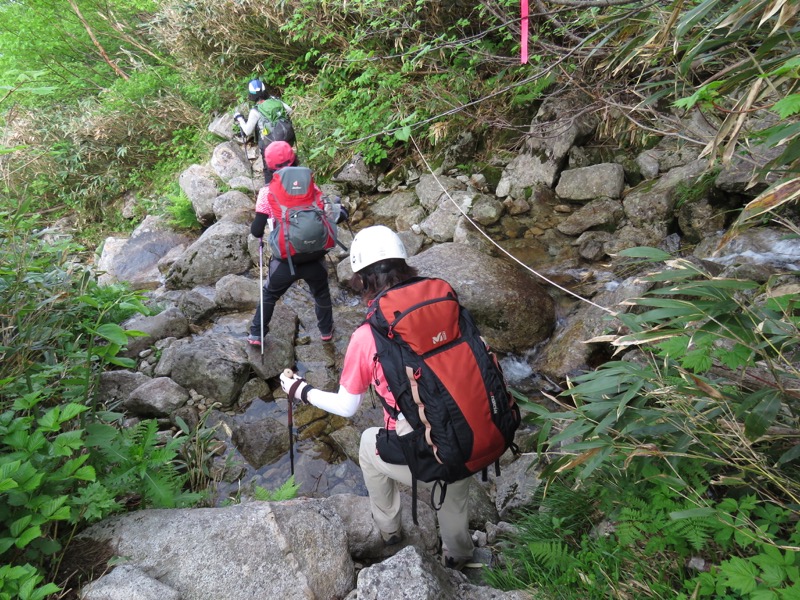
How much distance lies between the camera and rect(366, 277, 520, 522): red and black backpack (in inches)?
95.7

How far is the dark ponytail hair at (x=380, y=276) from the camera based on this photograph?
9.25 ft

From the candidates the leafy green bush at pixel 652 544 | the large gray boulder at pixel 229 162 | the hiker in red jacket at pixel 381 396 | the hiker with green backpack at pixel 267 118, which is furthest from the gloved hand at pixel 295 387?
the large gray boulder at pixel 229 162

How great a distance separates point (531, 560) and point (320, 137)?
337 inches

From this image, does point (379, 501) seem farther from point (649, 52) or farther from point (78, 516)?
point (649, 52)

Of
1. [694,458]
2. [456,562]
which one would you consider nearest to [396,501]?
[456,562]

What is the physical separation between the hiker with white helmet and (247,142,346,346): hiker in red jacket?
2.22 metres

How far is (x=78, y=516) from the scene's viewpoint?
2324 millimetres

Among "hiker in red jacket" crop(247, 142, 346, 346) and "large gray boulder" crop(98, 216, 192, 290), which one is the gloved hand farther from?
"large gray boulder" crop(98, 216, 192, 290)

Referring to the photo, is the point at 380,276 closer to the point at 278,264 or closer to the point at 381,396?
the point at 381,396

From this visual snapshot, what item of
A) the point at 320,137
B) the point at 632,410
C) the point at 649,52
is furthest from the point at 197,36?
the point at 632,410

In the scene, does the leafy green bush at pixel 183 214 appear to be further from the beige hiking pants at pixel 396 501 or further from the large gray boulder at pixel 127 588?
the large gray boulder at pixel 127 588

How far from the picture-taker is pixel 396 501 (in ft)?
10.1

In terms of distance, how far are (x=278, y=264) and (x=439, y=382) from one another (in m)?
3.20

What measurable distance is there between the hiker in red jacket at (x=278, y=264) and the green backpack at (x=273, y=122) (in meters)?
3.16
